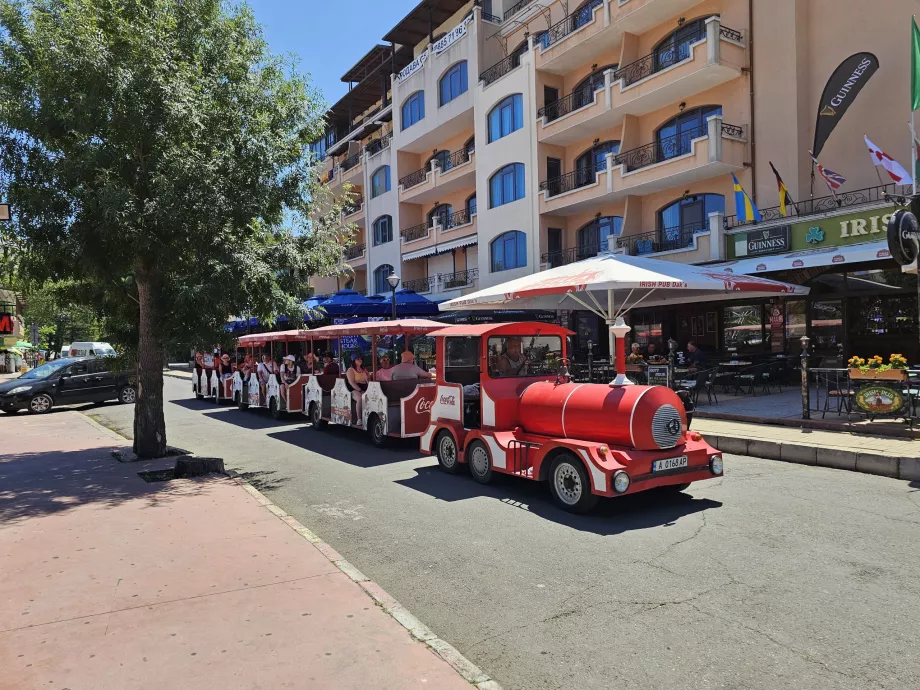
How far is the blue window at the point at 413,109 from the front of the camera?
31.5 metres

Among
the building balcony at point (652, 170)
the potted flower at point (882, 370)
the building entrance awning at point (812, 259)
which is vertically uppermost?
the building balcony at point (652, 170)

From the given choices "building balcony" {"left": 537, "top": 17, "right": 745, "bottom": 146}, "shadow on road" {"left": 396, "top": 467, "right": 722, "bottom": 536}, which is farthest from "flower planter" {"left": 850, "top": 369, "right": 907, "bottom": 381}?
"building balcony" {"left": 537, "top": 17, "right": 745, "bottom": 146}

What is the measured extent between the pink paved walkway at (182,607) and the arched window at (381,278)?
28.6 m

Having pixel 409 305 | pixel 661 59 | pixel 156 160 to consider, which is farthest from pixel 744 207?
pixel 156 160

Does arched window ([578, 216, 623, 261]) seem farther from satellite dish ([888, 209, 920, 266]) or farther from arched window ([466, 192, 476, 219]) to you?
satellite dish ([888, 209, 920, 266])

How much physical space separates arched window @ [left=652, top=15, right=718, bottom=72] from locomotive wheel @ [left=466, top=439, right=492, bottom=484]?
50.5ft

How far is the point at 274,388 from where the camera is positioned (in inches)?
644

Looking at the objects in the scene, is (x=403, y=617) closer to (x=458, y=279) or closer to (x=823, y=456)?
(x=823, y=456)

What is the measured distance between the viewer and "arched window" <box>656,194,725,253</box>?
1956 cm

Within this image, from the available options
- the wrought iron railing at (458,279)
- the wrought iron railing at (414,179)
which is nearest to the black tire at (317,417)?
the wrought iron railing at (458,279)

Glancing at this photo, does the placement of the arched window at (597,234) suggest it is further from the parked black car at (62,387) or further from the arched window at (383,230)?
the parked black car at (62,387)

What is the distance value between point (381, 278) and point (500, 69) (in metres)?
13.9

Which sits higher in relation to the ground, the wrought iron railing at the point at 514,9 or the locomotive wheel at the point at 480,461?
the wrought iron railing at the point at 514,9

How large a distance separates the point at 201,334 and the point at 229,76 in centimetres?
406
